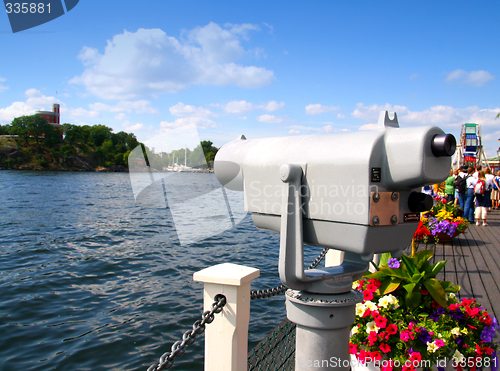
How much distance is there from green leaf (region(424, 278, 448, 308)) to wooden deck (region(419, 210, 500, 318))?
6.29 ft

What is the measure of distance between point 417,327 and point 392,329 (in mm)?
163

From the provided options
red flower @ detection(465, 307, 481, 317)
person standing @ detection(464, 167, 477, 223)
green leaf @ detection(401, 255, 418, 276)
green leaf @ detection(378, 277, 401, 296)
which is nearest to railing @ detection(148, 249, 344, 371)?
green leaf @ detection(378, 277, 401, 296)

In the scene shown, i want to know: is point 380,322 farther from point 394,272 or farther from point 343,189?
point 343,189

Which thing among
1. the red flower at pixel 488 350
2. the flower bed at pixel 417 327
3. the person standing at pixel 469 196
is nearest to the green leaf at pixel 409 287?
the flower bed at pixel 417 327

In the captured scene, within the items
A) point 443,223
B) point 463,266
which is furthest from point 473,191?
point 463,266

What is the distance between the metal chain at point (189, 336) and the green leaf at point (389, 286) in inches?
52.5

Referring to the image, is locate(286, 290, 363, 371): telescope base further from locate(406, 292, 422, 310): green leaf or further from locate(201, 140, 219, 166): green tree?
locate(201, 140, 219, 166): green tree

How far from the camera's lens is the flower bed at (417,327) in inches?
98.4

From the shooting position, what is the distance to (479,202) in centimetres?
1144

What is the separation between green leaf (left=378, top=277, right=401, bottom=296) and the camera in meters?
2.72

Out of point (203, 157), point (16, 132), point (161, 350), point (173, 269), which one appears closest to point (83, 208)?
point (173, 269)

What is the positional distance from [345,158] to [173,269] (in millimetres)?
10620

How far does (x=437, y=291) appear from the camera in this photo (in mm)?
2637

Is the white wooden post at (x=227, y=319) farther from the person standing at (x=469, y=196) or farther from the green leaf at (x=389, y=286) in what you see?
the person standing at (x=469, y=196)
